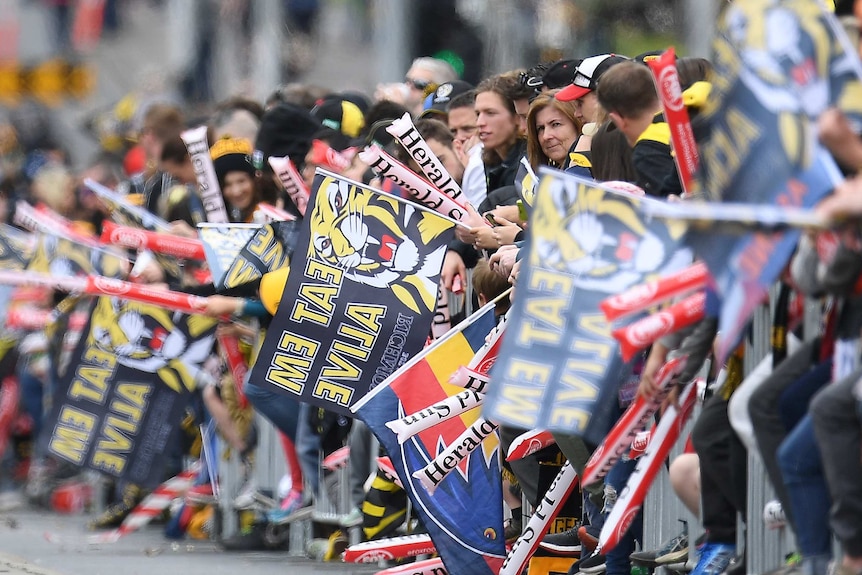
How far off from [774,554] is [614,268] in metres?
1.12

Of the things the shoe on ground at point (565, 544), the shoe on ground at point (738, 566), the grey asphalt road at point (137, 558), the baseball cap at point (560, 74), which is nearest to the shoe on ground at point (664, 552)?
the shoe on ground at point (738, 566)

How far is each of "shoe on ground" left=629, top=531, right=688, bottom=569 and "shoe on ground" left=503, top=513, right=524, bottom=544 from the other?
1.15 meters

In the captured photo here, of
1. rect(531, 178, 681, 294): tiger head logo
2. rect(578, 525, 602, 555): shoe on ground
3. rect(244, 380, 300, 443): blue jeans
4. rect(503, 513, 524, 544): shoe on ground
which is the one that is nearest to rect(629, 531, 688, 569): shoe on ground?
rect(578, 525, 602, 555): shoe on ground

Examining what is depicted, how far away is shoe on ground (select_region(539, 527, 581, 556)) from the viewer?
8.30 meters

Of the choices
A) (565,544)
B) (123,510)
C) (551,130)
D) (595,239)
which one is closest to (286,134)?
(551,130)

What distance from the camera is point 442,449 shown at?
8195mm

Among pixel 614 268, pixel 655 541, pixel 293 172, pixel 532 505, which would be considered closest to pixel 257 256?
pixel 293 172

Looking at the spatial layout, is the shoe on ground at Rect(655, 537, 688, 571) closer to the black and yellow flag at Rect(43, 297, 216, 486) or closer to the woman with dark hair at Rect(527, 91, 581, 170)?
the woman with dark hair at Rect(527, 91, 581, 170)

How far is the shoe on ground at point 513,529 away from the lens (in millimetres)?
8664

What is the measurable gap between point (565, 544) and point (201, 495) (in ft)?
13.9

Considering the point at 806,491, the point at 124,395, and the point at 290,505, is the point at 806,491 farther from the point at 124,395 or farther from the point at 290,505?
the point at 124,395

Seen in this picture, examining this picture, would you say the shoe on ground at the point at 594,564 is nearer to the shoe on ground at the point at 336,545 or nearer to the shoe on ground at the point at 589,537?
the shoe on ground at the point at 589,537

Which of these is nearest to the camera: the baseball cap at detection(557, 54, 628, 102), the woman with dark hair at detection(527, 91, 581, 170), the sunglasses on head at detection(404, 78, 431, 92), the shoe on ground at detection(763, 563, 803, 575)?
the shoe on ground at detection(763, 563, 803, 575)

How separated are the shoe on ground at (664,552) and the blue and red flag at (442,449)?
2.78 ft
